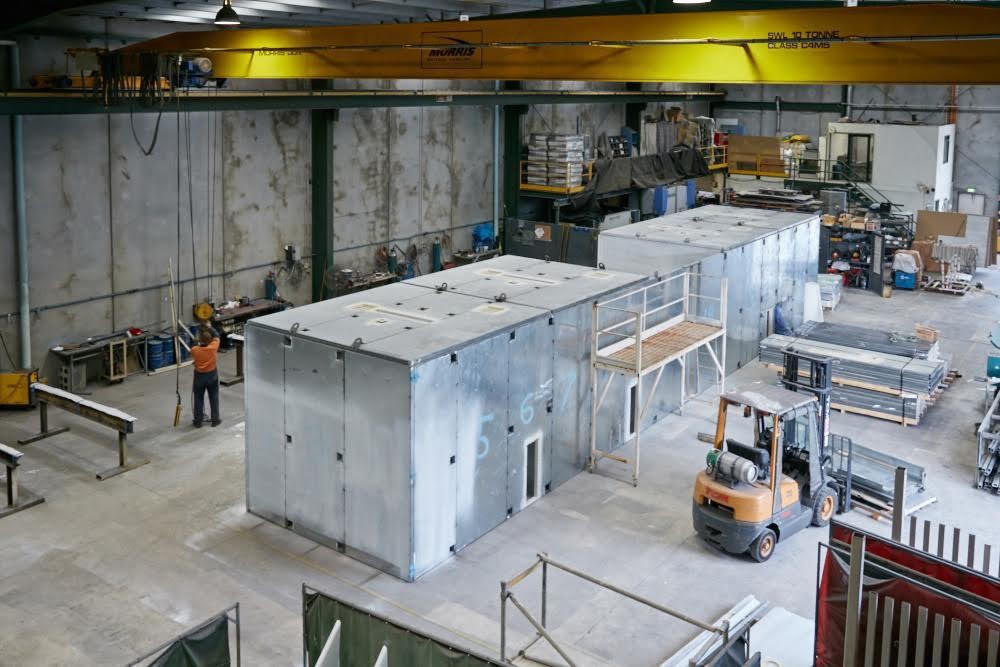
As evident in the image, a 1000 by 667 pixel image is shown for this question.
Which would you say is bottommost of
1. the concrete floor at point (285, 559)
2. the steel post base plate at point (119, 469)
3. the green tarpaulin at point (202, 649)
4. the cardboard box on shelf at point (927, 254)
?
the concrete floor at point (285, 559)

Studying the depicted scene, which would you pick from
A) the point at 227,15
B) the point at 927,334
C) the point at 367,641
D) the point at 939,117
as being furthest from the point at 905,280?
the point at 367,641

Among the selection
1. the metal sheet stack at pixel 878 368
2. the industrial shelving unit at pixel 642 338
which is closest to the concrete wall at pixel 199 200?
the industrial shelving unit at pixel 642 338

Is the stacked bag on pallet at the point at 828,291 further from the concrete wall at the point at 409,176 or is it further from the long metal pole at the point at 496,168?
the concrete wall at the point at 409,176

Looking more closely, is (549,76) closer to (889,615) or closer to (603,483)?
(603,483)

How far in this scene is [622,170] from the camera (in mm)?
26094

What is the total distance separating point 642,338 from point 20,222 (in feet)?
31.3

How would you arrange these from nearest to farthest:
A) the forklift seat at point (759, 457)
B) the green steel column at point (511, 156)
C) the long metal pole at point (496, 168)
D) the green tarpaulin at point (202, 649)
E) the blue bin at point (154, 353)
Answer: the green tarpaulin at point (202, 649) < the forklift seat at point (759, 457) < the blue bin at point (154, 353) < the green steel column at point (511, 156) < the long metal pole at point (496, 168)

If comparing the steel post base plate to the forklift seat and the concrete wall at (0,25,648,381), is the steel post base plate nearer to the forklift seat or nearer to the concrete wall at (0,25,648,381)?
the concrete wall at (0,25,648,381)

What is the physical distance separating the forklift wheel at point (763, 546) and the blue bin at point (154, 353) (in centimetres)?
1077

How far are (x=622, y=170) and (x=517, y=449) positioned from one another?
15.6 m

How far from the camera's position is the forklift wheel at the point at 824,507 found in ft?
38.0

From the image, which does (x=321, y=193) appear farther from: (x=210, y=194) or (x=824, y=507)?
(x=824, y=507)

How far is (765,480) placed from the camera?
10.8m

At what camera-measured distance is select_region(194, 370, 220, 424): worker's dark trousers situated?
47.2 ft
